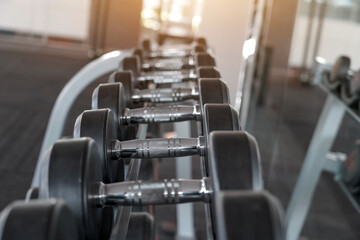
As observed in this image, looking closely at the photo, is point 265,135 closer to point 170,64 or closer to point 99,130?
point 170,64

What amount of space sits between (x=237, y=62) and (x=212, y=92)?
0.98 m

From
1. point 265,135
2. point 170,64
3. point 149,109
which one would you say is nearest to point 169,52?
point 170,64

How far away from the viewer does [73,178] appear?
43 centimetres

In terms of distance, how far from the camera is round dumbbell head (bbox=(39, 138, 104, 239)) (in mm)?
423

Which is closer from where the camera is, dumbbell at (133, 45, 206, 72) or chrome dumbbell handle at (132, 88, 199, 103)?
chrome dumbbell handle at (132, 88, 199, 103)

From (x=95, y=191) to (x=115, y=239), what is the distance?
0.27ft

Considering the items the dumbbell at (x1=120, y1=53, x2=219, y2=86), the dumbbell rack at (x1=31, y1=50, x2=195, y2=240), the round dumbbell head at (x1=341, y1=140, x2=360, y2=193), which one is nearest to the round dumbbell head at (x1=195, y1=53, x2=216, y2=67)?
the dumbbell at (x1=120, y1=53, x2=219, y2=86)

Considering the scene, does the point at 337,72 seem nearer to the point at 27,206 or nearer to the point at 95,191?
the point at 95,191

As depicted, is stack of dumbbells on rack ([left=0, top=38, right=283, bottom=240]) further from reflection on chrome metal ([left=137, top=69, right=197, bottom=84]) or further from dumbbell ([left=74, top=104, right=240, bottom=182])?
reflection on chrome metal ([left=137, top=69, right=197, bottom=84])

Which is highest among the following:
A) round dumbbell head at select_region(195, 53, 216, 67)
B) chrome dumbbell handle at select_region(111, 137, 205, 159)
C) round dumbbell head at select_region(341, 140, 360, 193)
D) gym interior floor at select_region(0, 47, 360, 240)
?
round dumbbell head at select_region(195, 53, 216, 67)

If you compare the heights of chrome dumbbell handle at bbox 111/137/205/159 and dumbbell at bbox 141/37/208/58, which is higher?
dumbbell at bbox 141/37/208/58

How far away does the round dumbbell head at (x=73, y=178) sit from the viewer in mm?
423

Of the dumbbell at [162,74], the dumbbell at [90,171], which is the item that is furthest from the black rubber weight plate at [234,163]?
the dumbbell at [162,74]

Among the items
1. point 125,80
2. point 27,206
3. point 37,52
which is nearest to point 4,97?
point 37,52
